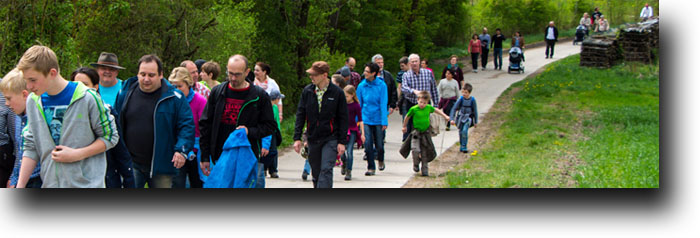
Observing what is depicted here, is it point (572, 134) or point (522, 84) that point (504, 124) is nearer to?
point (572, 134)

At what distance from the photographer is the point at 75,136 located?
5.09m

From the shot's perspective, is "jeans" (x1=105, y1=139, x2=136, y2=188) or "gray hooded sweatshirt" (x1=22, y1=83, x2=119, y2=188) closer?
"gray hooded sweatshirt" (x1=22, y1=83, x2=119, y2=188)

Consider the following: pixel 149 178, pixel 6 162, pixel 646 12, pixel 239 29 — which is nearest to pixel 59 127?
pixel 149 178

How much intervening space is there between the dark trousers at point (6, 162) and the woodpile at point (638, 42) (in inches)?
577

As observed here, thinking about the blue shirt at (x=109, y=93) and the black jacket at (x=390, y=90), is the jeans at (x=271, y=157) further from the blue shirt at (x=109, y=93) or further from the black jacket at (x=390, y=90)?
the black jacket at (x=390, y=90)

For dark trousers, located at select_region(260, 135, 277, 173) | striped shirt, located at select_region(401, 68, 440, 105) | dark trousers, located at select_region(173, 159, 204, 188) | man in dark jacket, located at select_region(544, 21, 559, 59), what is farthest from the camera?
man in dark jacket, located at select_region(544, 21, 559, 59)

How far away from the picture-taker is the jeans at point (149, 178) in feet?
20.0

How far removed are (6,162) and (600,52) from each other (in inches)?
741

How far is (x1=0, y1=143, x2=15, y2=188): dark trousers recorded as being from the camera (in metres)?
6.00

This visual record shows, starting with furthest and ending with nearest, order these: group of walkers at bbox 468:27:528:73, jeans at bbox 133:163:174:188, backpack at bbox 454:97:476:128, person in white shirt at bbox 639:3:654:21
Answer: group of walkers at bbox 468:27:528:73
person in white shirt at bbox 639:3:654:21
backpack at bbox 454:97:476:128
jeans at bbox 133:163:174:188

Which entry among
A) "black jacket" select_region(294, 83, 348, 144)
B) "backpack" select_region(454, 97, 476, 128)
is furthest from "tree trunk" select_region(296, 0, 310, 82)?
"black jacket" select_region(294, 83, 348, 144)

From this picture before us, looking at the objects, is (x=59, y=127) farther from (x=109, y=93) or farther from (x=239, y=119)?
(x=109, y=93)

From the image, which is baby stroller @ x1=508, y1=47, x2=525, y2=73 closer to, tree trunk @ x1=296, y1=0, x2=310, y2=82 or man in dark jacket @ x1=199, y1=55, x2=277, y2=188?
tree trunk @ x1=296, y1=0, x2=310, y2=82

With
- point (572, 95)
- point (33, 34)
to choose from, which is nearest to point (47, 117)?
point (33, 34)
